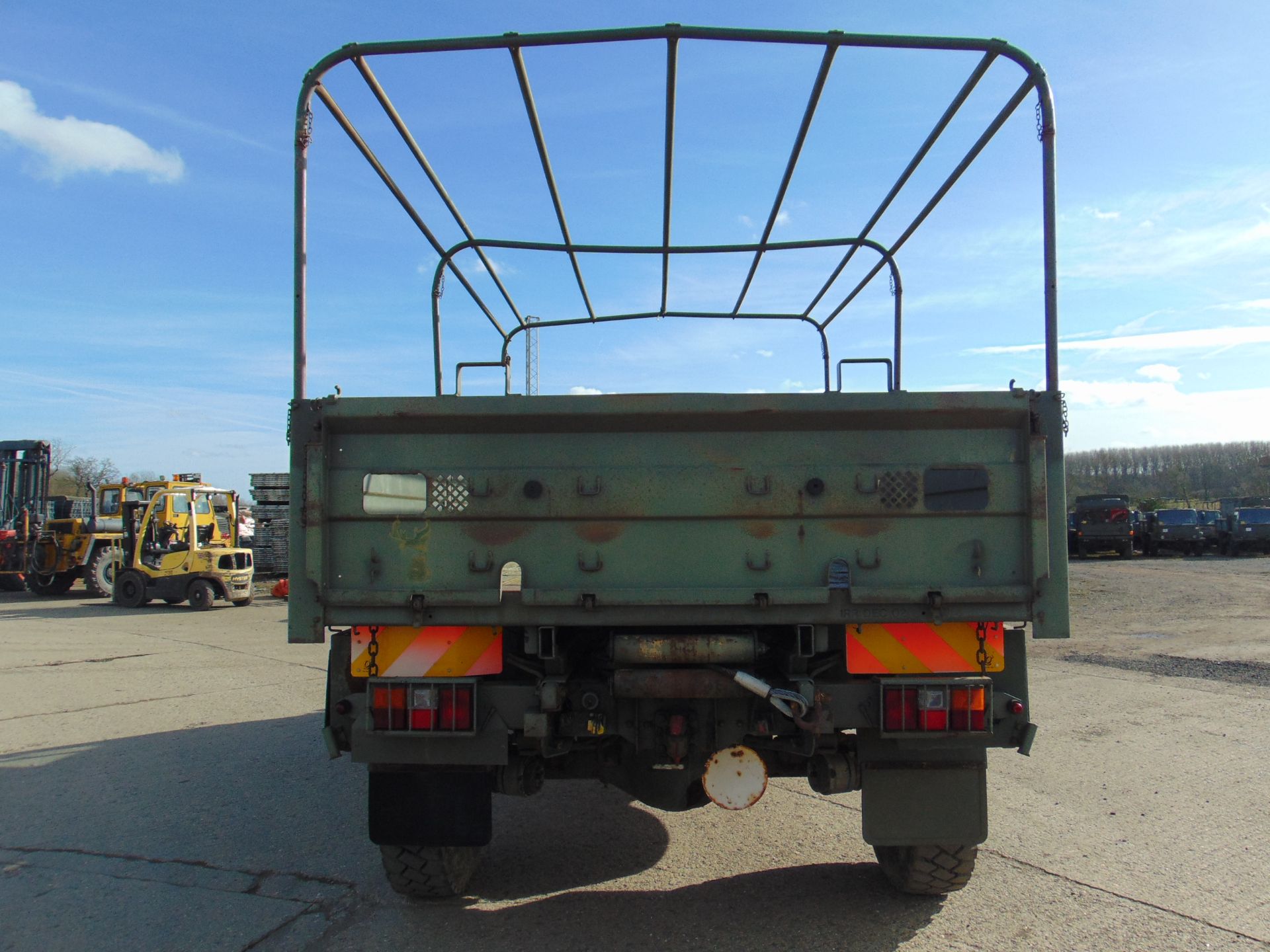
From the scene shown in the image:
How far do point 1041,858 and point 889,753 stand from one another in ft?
4.81

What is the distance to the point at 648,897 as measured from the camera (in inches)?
142

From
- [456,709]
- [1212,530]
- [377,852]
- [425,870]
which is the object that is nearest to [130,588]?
[377,852]

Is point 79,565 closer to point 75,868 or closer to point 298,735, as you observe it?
point 298,735

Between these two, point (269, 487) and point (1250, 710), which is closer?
point (1250, 710)

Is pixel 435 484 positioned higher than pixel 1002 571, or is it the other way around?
pixel 435 484

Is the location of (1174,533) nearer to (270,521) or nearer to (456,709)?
(270,521)

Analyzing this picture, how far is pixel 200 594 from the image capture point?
688 inches

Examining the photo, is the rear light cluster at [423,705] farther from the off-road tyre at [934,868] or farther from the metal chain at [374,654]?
the off-road tyre at [934,868]

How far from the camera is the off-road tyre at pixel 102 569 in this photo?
20.1 m

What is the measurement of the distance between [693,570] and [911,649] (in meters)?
0.84

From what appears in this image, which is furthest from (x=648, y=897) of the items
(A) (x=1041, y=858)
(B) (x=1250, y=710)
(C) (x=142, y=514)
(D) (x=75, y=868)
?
(C) (x=142, y=514)

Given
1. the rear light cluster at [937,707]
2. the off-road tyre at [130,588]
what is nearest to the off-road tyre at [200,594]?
the off-road tyre at [130,588]

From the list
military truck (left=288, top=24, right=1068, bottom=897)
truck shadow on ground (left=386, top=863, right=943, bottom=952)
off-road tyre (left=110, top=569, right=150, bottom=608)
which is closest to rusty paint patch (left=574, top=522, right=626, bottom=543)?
military truck (left=288, top=24, right=1068, bottom=897)

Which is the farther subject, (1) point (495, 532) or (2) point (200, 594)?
(2) point (200, 594)
